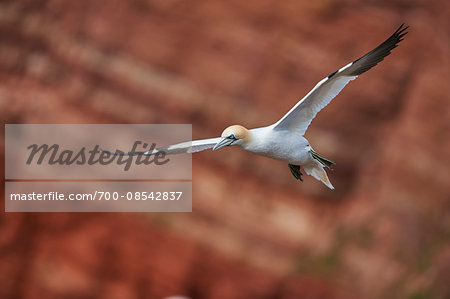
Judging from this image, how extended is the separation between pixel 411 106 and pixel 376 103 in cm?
34

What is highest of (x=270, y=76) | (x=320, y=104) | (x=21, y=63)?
(x=21, y=63)

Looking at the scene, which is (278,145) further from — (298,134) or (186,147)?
(186,147)

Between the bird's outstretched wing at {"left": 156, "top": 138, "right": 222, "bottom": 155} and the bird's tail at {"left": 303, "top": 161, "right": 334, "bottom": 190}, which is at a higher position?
the bird's outstretched wing at {"left": 156, "top": 138, "right": 222, "bottom": 155}

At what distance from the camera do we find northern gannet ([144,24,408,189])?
4.83 ft

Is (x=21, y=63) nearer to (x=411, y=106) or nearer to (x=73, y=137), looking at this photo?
(x=73, y=137)

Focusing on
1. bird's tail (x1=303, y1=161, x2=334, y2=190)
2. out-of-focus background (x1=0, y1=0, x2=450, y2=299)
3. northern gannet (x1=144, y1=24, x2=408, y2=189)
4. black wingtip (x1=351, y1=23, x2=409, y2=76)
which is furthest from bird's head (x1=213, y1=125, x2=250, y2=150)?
out-of-focus background (x1=0, y1=0, x2=450, y2=299)

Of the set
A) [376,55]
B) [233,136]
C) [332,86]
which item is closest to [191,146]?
[233,136]

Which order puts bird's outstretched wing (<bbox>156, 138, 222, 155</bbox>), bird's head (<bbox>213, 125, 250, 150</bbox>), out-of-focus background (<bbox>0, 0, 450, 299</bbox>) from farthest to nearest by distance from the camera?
out-of-focus background (<bbox>0, 0, 450, 299</bbox>) < bird's outstretched wing (<bbox>156, 138, 222, 155</bbox>) < bird's head (<bbox>213, 125, 250, 150</bbox>)

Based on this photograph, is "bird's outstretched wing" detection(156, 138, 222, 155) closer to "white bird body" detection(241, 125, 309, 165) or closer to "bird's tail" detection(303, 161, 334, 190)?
"white bird body" detection(241, 125, 309, 165)

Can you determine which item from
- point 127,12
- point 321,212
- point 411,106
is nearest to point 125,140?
point 127,12

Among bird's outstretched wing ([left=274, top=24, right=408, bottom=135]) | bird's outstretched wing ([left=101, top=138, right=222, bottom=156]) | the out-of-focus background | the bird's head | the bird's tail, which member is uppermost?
the out-of-focus background

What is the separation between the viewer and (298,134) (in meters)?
1.67

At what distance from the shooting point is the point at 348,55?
5.28 m

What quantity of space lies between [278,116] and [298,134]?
3610 mm
